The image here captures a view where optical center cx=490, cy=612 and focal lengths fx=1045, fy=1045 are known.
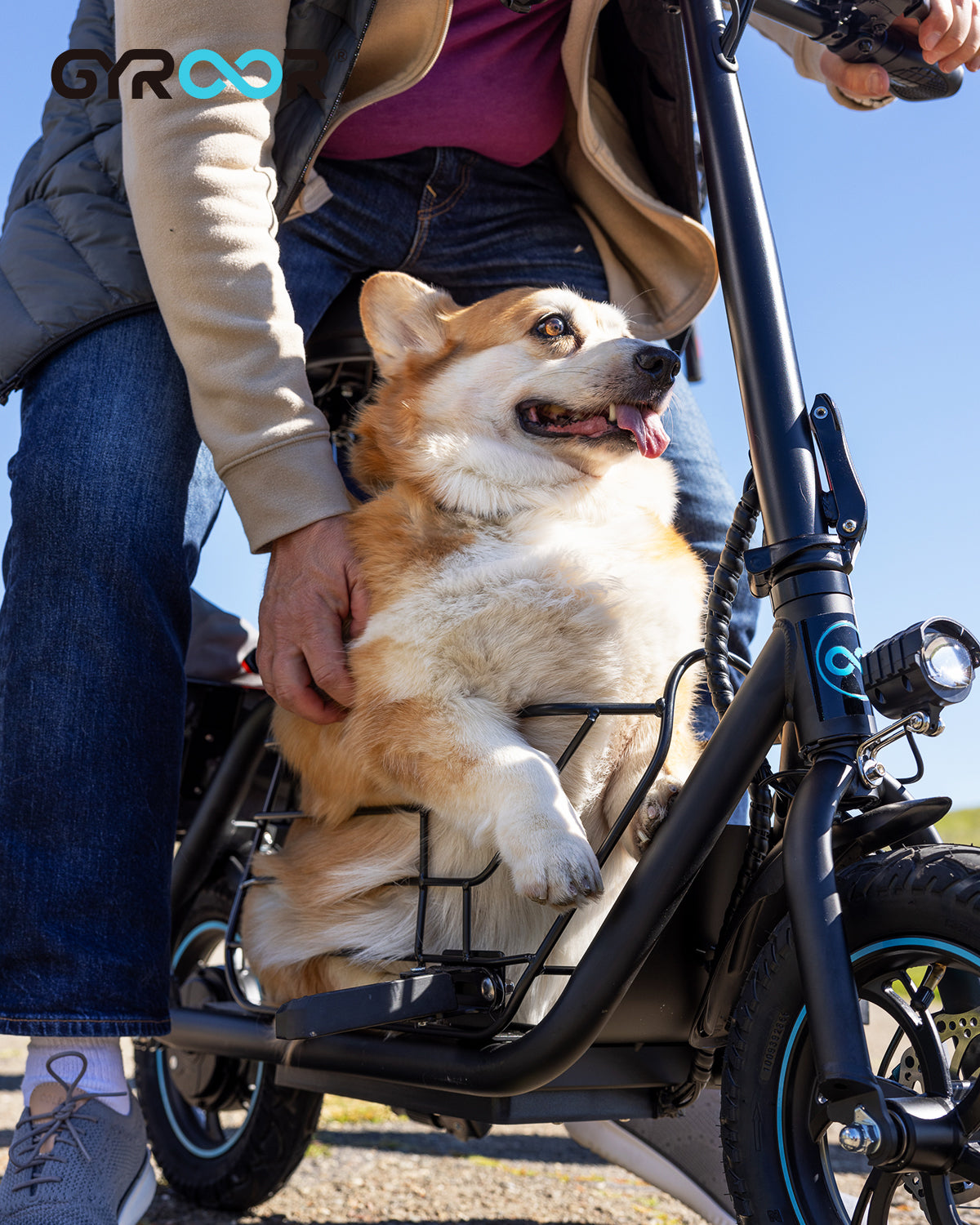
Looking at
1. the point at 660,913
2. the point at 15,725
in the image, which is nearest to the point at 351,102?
the point at 15,725

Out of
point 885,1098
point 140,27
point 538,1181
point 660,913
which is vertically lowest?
point 538,1181

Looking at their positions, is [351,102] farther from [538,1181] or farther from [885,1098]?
[538,1181]

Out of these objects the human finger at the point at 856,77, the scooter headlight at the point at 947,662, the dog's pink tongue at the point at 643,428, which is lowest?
the scooter headlight at the point at 947,662

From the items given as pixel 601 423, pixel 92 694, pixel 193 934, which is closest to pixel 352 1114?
pixel 193 934

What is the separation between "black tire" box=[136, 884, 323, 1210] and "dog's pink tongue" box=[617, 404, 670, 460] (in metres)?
1.26

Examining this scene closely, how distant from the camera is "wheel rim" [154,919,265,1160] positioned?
216 cm

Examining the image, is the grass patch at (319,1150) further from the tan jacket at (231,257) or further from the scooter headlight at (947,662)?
the scooter headlight at (947,662)

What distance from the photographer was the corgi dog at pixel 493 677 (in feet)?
4.33

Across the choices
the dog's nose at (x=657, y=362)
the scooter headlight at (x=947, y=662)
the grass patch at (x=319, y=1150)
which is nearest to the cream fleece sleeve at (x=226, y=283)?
the dog's nose at (x=657, y=362)

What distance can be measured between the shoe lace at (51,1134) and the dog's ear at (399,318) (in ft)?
3.79

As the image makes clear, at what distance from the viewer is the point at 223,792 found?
201cm

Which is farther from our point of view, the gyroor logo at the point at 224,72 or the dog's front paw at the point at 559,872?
the gyroor logo at the point at 224,72

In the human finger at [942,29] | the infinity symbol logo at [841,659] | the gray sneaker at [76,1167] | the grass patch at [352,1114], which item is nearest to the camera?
the infinity symbol logo at [841,659]

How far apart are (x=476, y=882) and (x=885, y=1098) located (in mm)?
560
